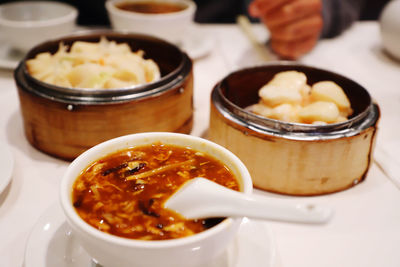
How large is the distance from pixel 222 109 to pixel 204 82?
813mm

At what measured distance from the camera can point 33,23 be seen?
214 centimetres

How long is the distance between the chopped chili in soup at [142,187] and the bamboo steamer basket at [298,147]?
0.28m

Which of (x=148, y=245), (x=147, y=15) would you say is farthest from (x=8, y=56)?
(x=148, y=245)

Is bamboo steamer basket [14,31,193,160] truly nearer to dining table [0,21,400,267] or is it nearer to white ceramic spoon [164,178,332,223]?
dining table [0,21,400,267]

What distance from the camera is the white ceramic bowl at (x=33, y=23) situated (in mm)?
2125

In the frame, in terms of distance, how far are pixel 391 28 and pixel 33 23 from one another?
195cm

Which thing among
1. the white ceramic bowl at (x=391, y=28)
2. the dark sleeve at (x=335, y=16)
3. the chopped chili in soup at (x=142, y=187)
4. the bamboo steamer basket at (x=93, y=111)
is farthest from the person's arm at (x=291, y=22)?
the chopped chili in soup at (x=142, y=187)

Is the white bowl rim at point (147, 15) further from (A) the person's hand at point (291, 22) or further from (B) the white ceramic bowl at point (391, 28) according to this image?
(B) the white ceramic bowl at point (391, 28)

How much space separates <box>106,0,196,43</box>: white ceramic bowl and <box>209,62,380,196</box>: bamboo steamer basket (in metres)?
0.95

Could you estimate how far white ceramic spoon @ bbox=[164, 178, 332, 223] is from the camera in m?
0.75

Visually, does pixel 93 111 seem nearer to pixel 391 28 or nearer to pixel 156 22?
pixel 156 22

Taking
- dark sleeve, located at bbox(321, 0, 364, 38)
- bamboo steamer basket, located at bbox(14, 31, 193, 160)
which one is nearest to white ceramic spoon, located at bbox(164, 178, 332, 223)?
bamboo steamer basket, located at bbox(14, 31, 193, 160)

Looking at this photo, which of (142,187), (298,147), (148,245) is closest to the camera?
(148,245)

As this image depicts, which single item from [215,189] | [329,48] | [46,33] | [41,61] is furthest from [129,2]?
[215,189]
